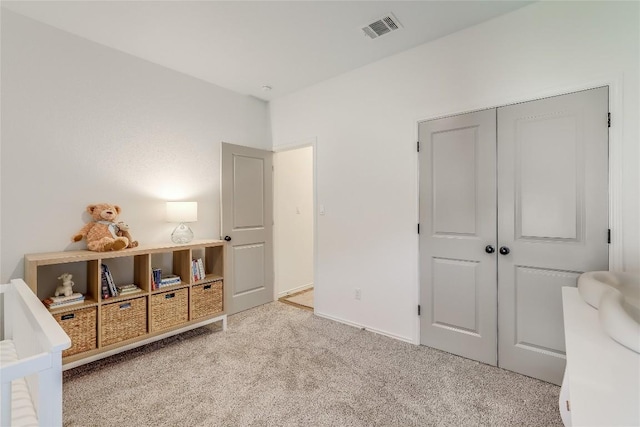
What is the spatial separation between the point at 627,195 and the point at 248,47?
2.87 meters

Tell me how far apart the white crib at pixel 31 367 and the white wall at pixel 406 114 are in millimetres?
2331

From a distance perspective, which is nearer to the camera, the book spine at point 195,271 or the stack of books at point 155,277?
the stack of books at point 155,277

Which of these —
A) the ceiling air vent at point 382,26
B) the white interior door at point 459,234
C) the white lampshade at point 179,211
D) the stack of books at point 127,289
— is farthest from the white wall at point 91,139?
the white interior door at point 459,234

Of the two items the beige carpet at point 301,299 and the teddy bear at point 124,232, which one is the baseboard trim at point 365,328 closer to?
the beige carpet at point 301,299

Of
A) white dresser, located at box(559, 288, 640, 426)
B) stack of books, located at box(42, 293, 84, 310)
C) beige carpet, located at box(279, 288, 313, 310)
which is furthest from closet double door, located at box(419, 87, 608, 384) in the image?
stack of books, located at box(42, 293, 84, 310)

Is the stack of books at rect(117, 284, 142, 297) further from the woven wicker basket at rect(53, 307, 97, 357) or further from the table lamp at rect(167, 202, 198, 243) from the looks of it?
the table lamp at rect(167, 202, 198, 243)

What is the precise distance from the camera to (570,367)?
0.71 m

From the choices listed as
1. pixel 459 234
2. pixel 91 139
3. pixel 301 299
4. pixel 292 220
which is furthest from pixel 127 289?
pixel 459 234

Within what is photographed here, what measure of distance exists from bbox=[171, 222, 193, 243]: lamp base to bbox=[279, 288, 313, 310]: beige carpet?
156cm

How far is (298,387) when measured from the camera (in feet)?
6.48

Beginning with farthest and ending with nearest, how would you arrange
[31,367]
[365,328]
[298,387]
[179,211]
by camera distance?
[365,328] < [179,211] < [298,387] < [31,367]

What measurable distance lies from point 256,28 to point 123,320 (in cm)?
247

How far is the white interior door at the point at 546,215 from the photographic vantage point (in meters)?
1.88

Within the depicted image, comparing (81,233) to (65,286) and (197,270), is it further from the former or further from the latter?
(197,270)
